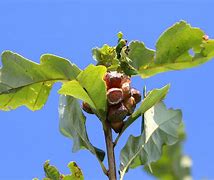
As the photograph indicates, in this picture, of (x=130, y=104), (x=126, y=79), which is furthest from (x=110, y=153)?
(x=126, y=79)

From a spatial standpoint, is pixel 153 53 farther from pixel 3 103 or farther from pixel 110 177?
pixel 3 103

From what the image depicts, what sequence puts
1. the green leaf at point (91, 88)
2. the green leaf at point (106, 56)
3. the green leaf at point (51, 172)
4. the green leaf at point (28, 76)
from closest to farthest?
the green leaf at point (91, 88) → the green leaf at point (28, 76) → the green leaf at point (106, 56) → the green leaf at point (51, 172)

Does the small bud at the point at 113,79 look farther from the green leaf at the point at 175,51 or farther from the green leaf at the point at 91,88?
the green leaf at the point at 175,51

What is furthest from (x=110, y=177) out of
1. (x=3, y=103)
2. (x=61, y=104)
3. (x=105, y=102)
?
(x=3, y=103)

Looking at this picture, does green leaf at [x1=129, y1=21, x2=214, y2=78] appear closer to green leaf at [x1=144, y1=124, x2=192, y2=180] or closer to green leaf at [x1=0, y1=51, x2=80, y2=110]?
green leaf at [x1=0, y1=51, x2=80, y2=110]

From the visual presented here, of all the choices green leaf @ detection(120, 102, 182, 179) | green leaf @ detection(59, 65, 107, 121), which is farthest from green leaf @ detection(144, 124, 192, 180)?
green leaf @ detection(120, 102, 182, 179)

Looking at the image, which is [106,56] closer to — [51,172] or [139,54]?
[139,54]

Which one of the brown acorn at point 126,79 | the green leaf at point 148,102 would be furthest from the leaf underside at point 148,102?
the brown acorn at point 126,79
